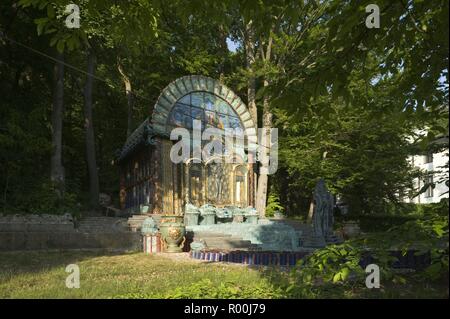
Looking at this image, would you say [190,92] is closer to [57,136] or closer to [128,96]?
[57,136]

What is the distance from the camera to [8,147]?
53.1 feet

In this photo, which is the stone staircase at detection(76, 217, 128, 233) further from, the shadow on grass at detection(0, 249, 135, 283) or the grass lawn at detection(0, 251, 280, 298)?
the grass lawn at detection(0, 251, 280, 298)

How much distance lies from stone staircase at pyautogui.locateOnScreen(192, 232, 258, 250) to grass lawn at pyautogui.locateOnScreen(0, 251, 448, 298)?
10.8 feet

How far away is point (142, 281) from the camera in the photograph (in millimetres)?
7777

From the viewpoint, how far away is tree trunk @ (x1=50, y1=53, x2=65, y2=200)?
19.4m

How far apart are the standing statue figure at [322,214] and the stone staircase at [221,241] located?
3.09 meters

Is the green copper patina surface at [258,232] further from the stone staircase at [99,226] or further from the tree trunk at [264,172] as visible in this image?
the tree trunk at [264,172]

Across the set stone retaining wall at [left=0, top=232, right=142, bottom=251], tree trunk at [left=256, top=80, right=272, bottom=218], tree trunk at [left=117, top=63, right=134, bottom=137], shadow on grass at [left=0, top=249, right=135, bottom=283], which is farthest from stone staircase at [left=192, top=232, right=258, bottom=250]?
tree trunk at [left=117, top=63, right=134, bottom=137]

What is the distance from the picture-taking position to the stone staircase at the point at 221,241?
53.9 ft

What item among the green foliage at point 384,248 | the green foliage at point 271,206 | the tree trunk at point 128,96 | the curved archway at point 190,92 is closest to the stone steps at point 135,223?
the curved archway at point 190,92
